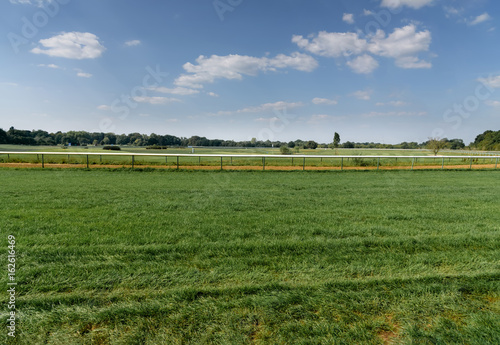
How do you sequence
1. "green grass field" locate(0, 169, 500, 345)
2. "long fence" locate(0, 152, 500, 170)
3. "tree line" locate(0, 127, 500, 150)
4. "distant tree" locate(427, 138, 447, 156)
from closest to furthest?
"green grass field" locate(0, 169, 500, 345) < "long fence" locate(0, 152, 500, 170) < "distant tree" locate(427, 138, 447, 156) < "tree line" locate(0, 127, 500, 150)

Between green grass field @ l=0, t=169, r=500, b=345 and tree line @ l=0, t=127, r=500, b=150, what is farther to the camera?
tree line @ l=0, t=127, r=500, b=150

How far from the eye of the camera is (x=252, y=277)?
11.5ft

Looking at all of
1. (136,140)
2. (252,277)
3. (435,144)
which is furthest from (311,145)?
(252,277)

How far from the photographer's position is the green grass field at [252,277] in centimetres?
253

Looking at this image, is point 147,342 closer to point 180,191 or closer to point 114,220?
point 114,220

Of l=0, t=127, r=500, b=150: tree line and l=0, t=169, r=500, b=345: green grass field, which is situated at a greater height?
l=0, t=127, r=500, b=150: tree line

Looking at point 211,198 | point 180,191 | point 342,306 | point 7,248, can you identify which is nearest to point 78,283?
point 7,248

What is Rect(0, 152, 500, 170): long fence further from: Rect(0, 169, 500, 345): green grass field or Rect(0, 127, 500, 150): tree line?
Rect(0, 127, 500, 150): tree line

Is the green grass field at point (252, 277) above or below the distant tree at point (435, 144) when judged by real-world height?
below

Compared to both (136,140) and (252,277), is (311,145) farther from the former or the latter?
(252,277)

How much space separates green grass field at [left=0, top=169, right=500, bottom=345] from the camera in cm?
253

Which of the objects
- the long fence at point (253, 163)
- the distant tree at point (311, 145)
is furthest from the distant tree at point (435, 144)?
the distant tree at point (311, 145)

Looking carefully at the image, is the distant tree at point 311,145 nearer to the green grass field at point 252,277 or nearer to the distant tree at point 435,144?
the distant tree at point 435,144

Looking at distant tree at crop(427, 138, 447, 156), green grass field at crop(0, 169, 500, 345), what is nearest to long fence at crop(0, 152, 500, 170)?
green grass field at crop(0, 169, 500, 345)
